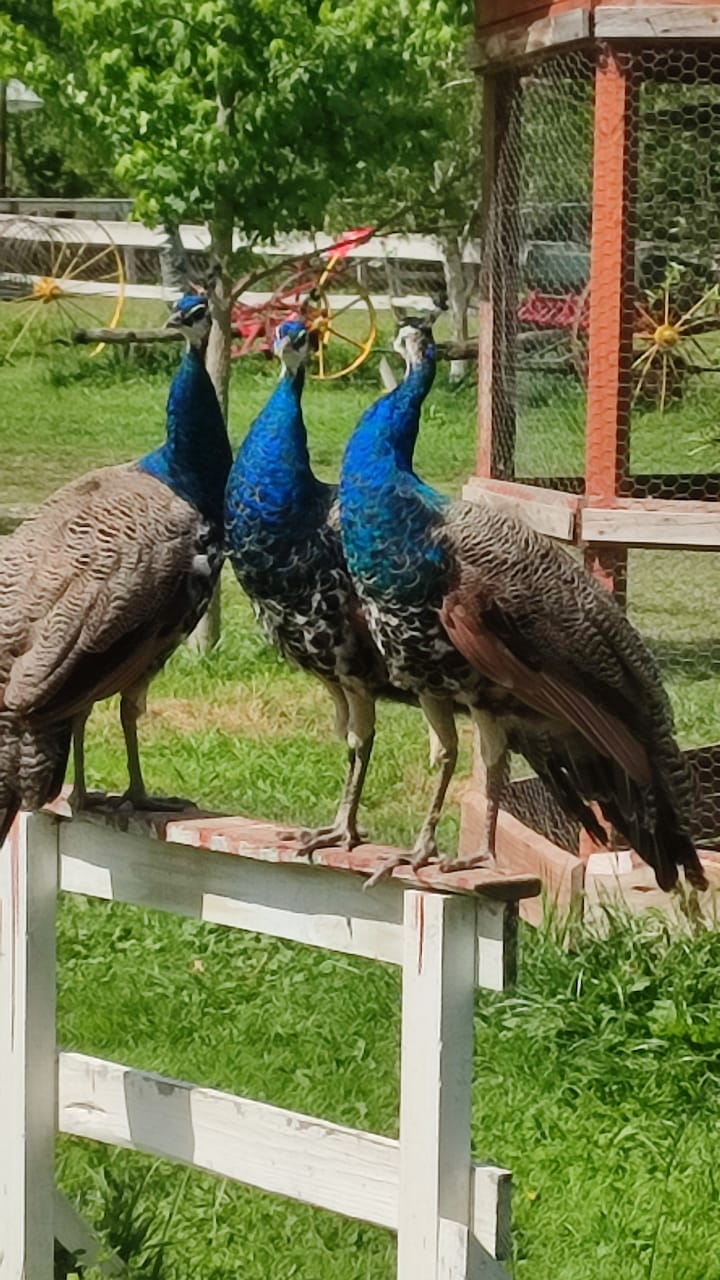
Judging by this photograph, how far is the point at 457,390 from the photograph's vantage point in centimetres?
1502

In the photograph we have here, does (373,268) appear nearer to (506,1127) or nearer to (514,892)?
(506,1127)

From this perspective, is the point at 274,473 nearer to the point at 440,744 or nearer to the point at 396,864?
the point at 440,744

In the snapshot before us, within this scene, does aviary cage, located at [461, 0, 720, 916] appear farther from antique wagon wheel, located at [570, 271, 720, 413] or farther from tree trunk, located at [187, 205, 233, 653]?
tree trunk, located at [187, 205, 233, 653]

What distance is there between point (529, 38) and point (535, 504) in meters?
1.21

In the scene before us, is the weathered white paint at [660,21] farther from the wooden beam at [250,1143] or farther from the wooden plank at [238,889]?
the wooden beam at [250,1143]

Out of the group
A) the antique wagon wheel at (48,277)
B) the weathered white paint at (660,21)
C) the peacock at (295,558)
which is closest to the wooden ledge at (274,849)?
the peacock at (295,558)

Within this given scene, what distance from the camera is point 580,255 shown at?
6289 millimetres

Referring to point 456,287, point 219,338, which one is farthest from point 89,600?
point 456,287

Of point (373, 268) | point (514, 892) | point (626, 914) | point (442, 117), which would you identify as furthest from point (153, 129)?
point (373, 268)

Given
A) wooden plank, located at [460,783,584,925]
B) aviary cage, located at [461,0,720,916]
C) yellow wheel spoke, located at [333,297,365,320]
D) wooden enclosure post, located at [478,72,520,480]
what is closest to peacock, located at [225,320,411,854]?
aviary cage, located at [461,0,720,916]

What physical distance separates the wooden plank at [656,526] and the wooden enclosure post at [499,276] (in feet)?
3.07

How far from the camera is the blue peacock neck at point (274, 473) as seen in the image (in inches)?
139

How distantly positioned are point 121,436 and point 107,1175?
10506 mm

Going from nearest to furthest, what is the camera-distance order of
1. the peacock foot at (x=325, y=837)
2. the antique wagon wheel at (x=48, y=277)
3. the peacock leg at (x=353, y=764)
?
the peacock foot at (x=325, y=837)
the peacock leg at (x=353, y=764)
the antique wagon wheel at (x=48, y=277)
